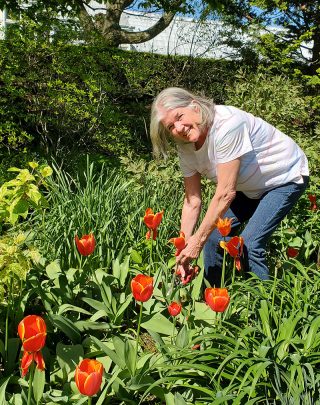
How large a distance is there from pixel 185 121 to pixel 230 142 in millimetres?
234

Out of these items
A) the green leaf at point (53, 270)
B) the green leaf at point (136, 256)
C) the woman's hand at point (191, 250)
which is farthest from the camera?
the green leaf at point (136, 256)

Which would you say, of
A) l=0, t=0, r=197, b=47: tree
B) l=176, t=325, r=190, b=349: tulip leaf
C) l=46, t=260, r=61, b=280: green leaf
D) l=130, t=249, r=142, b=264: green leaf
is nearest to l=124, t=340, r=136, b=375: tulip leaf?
l=176, t=325, r=190, b=349: tulip leaf

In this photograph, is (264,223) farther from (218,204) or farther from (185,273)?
(185,273)

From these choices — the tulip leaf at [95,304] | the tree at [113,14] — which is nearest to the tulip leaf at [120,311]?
the tulip leaf at [95,304]

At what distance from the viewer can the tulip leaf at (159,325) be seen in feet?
8.41

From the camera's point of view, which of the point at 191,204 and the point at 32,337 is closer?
the point at 32,337

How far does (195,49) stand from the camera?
11.8 metres

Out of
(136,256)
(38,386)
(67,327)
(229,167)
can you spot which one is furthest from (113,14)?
(38,386)

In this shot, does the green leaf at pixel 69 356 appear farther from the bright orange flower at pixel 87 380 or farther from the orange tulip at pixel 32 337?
the bright orange flower at pixel 87 380

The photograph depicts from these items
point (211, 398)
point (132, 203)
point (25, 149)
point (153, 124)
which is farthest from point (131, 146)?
point (211, 398)

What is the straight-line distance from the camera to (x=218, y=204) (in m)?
2.66

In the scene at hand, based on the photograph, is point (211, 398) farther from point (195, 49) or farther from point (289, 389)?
point (195, 49)

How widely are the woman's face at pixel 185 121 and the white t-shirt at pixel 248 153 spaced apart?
3.2 inches

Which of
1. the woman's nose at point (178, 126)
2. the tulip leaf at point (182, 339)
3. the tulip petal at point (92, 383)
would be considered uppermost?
the woman's nose at point (178, 126)
